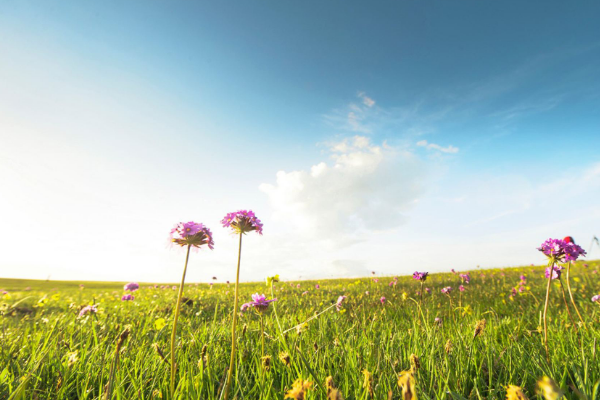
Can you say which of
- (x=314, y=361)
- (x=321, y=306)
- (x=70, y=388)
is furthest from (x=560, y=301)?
(x=70, y=388)

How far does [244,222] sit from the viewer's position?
2.70 m

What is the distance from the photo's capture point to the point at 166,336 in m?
4.05

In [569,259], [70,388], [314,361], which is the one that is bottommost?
[70,388]

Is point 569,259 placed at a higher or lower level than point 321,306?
higher

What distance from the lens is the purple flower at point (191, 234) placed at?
2.43 metres

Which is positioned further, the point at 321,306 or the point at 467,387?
the point at 321,306

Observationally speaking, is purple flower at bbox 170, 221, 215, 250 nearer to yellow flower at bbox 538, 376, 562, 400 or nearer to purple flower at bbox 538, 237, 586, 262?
yellow flower at bbox 538, 376, 562, 400

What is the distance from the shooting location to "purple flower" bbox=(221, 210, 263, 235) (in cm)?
268

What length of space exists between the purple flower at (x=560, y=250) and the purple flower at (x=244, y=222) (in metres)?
3.45

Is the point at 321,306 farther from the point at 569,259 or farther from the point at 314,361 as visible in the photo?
the point at 569,259

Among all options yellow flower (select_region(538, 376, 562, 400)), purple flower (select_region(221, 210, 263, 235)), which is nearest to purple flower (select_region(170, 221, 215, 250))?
purple flower (select_region(221, 210, 263, 235))

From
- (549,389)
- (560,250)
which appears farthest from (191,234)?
(560,250)

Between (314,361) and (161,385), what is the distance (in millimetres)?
1348

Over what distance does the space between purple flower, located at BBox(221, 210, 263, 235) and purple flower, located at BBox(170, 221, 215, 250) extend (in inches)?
10.5
